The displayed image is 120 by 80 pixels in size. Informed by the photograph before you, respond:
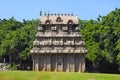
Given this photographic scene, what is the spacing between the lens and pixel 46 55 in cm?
8625

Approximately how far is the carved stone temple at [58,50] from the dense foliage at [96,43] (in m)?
7.69

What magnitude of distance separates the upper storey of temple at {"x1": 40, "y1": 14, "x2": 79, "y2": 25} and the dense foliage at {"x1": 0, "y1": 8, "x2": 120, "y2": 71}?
9.33 m

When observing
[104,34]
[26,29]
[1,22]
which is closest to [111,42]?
[104,34]

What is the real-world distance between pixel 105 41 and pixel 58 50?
13819 mm

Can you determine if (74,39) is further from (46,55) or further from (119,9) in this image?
(119,9)

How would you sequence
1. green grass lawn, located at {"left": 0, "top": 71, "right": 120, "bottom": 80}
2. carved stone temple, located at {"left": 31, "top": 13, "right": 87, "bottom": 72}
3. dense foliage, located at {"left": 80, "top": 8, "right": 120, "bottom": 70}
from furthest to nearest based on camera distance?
dense foliage, located at {"left": 80, "top": 8, "right": 120, "bottom": 70}
carved stone temple, located at {"left": 31, "top": 13, "right": 87, "bottom": 72}
green grass lawn, located at {"left": 0, "top": 71, "right": 120, "bottom": 80}

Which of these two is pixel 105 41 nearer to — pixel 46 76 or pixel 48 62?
pixel 48 62

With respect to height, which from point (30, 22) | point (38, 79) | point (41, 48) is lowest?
point (38, 79)

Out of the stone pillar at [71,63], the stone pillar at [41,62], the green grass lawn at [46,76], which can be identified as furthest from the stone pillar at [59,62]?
the green grass lawn at [46,76]

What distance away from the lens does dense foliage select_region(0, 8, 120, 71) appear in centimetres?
9319

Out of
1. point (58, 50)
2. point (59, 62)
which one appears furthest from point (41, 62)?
point (58, 50)

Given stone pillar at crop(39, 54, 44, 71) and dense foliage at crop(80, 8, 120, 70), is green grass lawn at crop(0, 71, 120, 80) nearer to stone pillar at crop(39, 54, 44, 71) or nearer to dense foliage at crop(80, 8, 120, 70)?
stone pillar at crop(39, 54, 44, 71)

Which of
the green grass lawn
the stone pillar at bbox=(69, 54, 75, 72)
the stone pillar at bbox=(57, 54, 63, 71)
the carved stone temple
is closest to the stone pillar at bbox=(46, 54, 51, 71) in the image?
the carved stone temple

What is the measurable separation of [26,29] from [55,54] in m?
26.2
